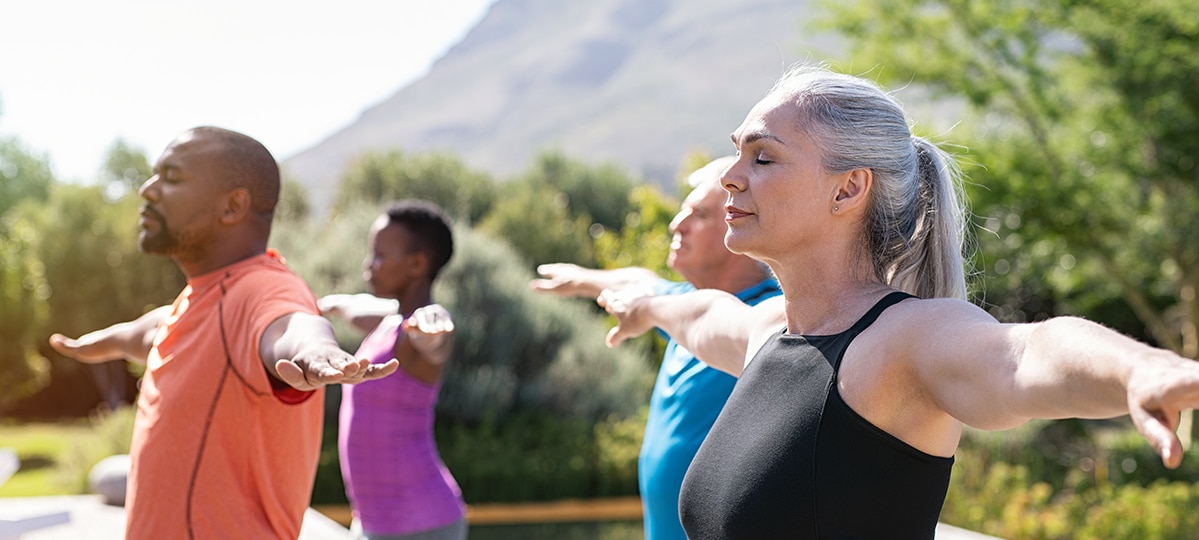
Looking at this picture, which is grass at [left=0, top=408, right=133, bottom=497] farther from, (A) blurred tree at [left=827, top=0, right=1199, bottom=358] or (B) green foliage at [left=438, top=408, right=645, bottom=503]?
(A) blurred tree at [left=827, top=0, right=1199, bottom=358]

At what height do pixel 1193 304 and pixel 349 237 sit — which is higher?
pixel 349 237

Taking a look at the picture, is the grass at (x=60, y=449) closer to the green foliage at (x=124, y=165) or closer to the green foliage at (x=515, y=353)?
the green foliage at (x=515, y=353)

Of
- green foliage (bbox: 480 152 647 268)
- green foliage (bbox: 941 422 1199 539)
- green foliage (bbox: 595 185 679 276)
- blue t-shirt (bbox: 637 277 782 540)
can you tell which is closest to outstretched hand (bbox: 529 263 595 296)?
blue t-shirt (bbox: 637 277 782 540)

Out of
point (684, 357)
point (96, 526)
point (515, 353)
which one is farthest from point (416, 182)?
point (684, 357)

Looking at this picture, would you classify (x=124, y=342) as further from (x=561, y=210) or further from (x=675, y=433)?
(x=561, y=210)

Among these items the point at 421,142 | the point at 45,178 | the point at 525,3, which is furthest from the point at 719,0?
the point at 45,178

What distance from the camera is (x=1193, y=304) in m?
13.3

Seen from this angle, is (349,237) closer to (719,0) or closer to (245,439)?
(245,439)

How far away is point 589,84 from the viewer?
14088 cm

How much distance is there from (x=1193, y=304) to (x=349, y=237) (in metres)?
9.76

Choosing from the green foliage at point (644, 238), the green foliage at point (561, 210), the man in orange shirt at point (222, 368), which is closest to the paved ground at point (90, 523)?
the man in orange shirt at point (222, 368)

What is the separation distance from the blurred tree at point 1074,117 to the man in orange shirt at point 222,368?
1073 centimetres

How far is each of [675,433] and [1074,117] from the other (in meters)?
11.1

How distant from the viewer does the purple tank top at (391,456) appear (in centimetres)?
433
